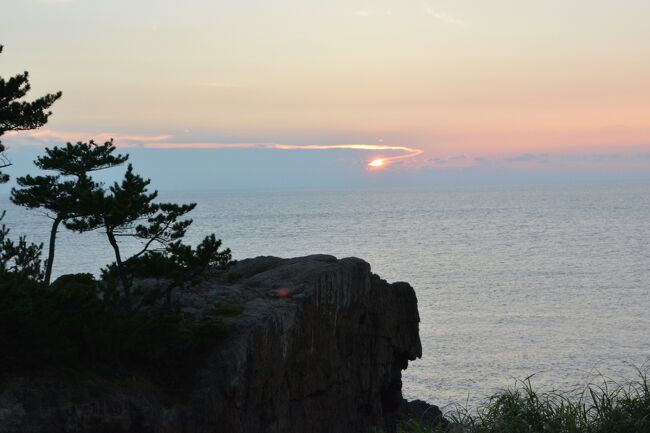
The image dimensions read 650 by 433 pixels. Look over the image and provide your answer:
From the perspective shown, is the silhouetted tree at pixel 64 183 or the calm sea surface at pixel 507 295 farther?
the calm sea surface at pixel 507 295

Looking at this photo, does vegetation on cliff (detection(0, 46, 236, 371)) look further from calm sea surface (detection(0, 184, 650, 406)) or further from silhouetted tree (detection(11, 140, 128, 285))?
calm sea surface (detection(0, 184, 650, 406))

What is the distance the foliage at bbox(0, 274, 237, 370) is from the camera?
23078 mm

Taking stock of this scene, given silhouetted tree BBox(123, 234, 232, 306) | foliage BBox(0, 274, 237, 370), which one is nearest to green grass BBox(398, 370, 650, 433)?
foliage BBox(0, 274, 237, 370)

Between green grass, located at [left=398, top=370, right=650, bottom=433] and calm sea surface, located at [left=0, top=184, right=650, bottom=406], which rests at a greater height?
green grass, located at [left=398, top=370, right=650, bottom=433]

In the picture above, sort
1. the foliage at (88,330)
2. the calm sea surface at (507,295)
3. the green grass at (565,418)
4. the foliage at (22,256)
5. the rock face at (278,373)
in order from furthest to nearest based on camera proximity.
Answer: the calm sea surface at (507,295) < the foliage at (22,256) < the rock face at (278,373) < the foliage at (88,330) < the green grass at (565,418)

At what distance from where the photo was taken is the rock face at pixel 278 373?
2417cm

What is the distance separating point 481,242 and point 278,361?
13933 centimetres

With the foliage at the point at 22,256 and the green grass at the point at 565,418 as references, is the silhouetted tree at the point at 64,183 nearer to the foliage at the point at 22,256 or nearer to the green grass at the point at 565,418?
the foliage at the point at 22,256

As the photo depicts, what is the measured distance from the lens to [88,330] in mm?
24891

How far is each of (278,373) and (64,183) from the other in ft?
39.7

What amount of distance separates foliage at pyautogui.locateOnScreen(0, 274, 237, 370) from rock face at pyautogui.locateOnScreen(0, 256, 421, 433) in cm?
88

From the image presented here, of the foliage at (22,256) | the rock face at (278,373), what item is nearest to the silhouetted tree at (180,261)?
the rock face at (278,373)

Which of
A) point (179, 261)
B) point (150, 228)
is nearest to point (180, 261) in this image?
point (179, 261)

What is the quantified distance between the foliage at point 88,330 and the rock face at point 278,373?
876 mm
